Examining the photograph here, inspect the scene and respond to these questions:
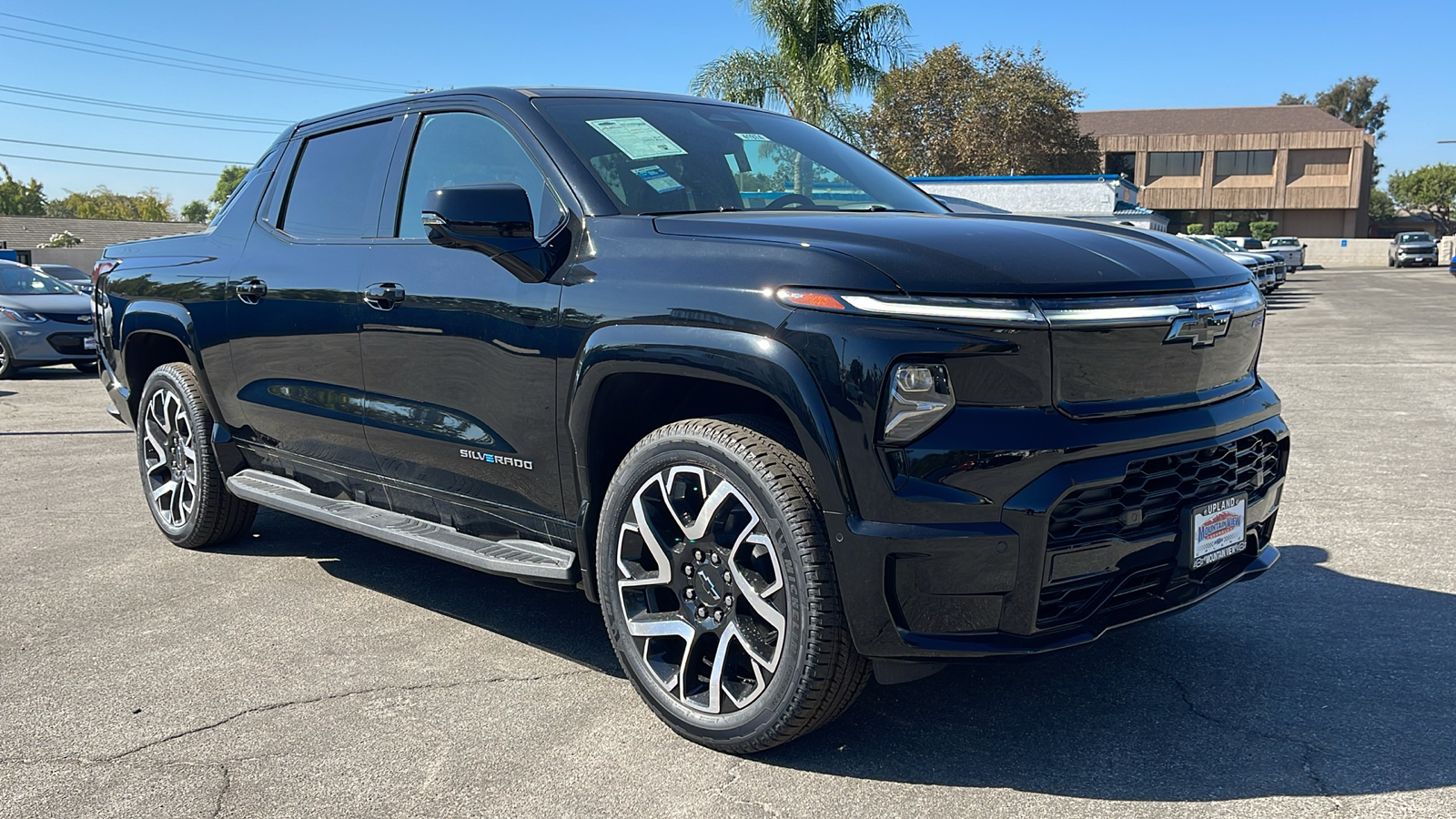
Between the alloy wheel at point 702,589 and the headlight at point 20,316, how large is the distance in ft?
46.2

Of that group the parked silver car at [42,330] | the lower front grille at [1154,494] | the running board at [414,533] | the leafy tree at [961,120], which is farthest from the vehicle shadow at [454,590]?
the leafy tree at [961,120]

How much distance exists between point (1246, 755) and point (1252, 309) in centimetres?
128

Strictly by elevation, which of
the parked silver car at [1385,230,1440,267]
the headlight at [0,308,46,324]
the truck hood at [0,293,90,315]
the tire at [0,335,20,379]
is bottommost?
the parked silver car at [1385,230,1440,267]

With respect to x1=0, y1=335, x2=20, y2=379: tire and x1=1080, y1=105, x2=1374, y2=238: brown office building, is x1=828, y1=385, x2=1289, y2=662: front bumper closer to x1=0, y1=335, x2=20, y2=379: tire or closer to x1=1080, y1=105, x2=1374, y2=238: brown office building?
x1=0, y1=335, x2=20, y2=379: tire

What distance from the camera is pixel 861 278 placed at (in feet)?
9.32

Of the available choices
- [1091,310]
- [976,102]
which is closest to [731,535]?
[1091,310]

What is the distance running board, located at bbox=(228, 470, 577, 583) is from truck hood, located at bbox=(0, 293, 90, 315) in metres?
11.6

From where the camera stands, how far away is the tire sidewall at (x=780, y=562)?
9.67 feet

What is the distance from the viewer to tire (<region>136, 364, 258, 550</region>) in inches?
210

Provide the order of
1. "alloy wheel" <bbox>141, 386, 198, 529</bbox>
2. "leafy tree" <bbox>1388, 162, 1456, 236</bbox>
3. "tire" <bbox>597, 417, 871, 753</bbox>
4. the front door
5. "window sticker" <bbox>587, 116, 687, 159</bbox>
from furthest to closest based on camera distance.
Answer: "leafy tree" <bbox>1388, 162, 1456, 236</bbox> → "alloy wheel" <bbox>141, 386, 198, 529</bbox> → "window sticker" <bbox>587, 116, 687, 159</bbox> → the front door → "tire" <bbox>597, 417, 871, 753</bbox>

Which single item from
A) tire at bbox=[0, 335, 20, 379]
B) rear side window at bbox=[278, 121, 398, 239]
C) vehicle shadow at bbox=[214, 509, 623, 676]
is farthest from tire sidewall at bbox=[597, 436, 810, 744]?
tire at bbox=[0, 335, 20, 379]

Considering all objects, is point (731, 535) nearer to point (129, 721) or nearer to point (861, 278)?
point (861, 278)

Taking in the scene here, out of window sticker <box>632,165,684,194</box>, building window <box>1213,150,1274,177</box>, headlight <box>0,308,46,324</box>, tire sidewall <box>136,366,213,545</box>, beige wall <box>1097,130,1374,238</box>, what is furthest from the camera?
building window <box>1213,150,1274,177</box>

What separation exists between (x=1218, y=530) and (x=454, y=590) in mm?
3034
